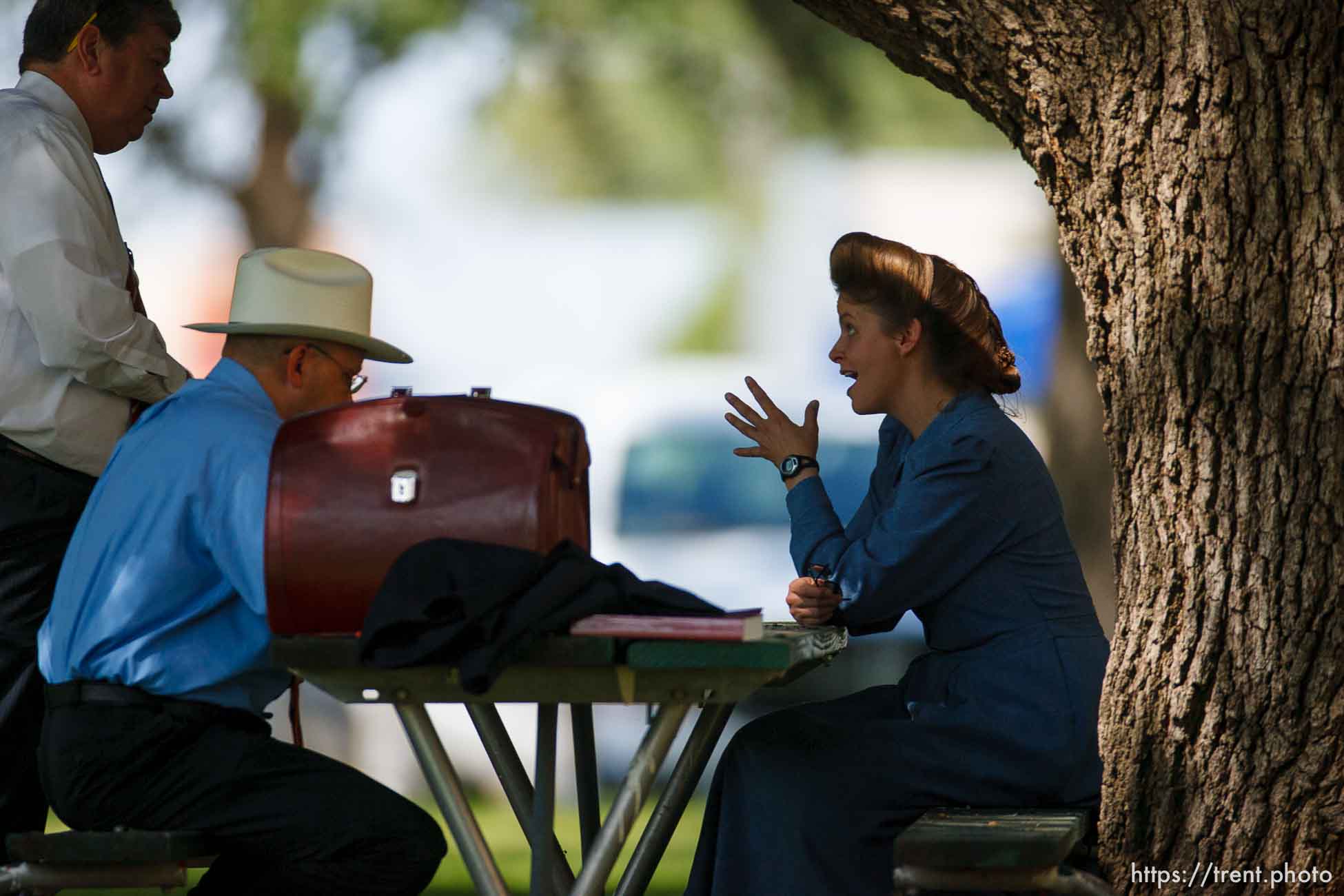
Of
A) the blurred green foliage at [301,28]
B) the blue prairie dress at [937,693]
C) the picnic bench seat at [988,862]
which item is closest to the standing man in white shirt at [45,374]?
the blue prairie dress at [937,693]

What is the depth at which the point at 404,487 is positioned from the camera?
8.63 ft

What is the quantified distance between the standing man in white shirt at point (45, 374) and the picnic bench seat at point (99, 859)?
2.04 ft

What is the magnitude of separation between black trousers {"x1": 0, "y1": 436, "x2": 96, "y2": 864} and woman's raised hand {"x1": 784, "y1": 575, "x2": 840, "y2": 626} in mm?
1383

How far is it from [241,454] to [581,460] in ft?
1.87

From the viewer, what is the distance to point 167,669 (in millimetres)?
2869

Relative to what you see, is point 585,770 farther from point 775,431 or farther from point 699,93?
point 699,93

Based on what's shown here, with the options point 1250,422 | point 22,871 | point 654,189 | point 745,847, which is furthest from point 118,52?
point 654,189

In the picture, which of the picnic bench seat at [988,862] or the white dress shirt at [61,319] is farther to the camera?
the white dress shirt at [61,319]

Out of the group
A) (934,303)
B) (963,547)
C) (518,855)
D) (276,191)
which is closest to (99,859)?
(963,547)

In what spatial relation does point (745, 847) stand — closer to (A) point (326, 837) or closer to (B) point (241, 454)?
(A) point (326, 837)

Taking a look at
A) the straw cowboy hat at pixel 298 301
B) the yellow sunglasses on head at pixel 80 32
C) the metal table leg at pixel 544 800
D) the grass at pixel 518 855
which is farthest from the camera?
the grass at pixel 518 855

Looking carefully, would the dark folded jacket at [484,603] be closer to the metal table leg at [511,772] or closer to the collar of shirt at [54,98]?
the metal table leg at [511,772]

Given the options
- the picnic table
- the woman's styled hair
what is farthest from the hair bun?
the picnic table

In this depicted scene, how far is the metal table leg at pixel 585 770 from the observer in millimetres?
3301
